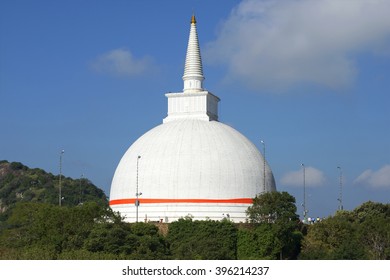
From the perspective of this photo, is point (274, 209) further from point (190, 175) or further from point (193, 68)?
point (193, 68)

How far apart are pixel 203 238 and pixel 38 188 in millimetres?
102892

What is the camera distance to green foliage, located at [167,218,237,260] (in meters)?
65.2

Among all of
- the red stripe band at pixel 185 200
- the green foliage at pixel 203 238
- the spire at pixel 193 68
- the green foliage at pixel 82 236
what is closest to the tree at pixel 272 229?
the green foliage at pixel 203 238

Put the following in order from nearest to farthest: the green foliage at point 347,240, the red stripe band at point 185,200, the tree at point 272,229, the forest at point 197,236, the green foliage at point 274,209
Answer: the forest at point 197,236
the green foliage at point 347,240
the tree at point 272,229
the green foliage at point 274,209
the red stripe band at point 185,200

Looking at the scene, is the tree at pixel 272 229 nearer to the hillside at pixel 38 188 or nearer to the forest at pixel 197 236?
the forest at pixel 197 236

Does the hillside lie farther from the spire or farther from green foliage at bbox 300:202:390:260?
green foliage at bbox 300:202:390:260

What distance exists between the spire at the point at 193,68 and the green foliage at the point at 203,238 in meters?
17.2

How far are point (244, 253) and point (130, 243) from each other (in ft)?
33.9

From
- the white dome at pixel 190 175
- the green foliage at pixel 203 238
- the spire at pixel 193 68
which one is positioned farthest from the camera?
the spire at pixel 193 68

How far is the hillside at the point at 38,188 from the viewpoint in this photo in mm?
155375

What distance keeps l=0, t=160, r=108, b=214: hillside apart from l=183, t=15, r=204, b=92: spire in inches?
2631

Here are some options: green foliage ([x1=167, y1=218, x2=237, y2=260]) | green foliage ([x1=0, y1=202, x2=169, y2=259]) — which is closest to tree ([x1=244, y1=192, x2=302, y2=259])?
green foliage ([x1=167, y1=218, x2=237, y2=260])

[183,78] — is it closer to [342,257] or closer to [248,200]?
[248,200]

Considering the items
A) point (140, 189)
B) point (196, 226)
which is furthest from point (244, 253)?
point (140, 189)
